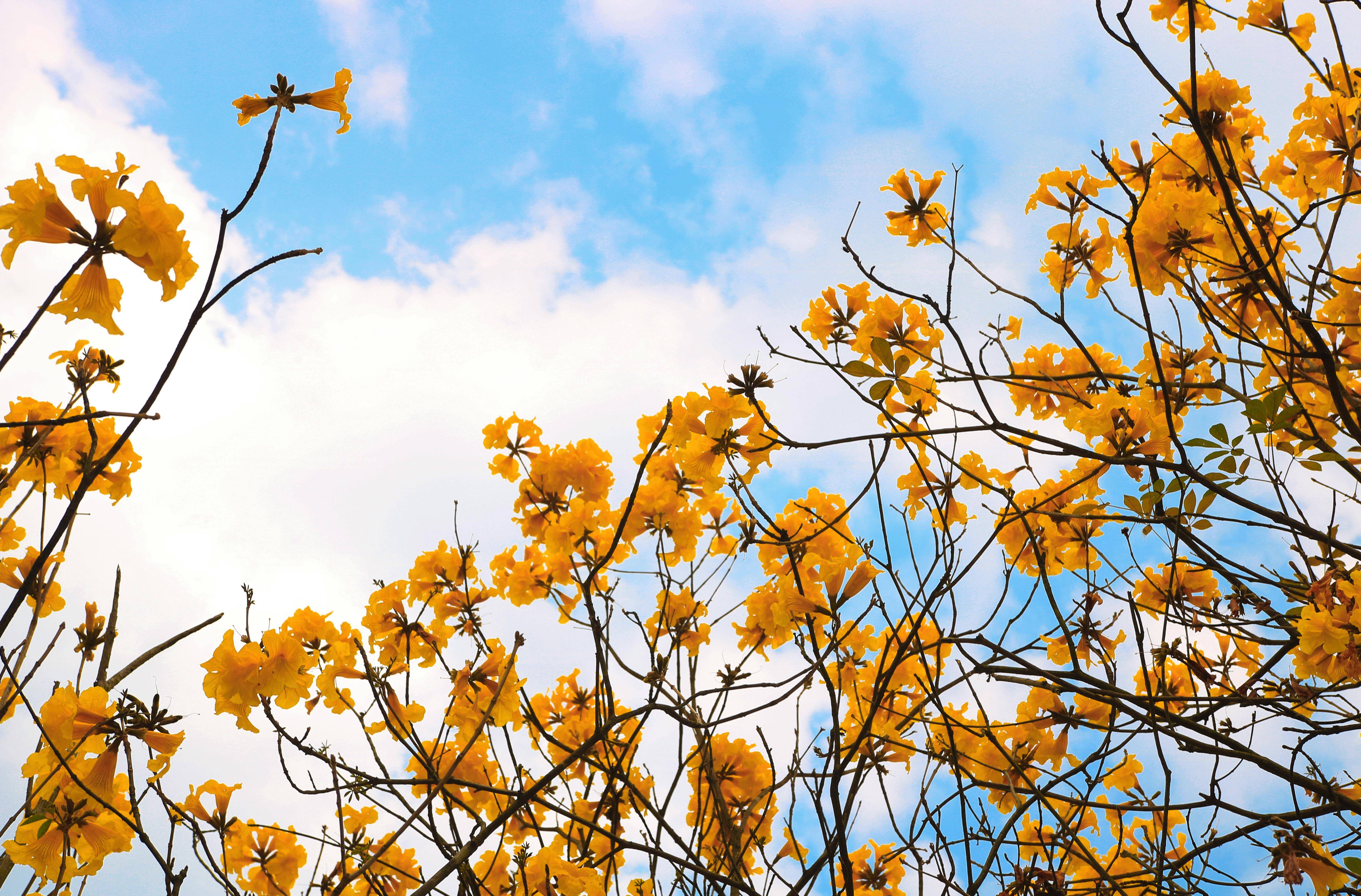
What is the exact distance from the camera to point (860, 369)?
210cm

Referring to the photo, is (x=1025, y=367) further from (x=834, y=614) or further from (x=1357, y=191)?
(x=834, y=614)

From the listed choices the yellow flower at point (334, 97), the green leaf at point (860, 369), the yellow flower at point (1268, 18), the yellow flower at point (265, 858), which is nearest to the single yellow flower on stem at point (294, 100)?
the yellow flower at point (334, 97)

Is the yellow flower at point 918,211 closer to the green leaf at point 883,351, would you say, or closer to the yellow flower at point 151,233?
the green leaf at point 883,351

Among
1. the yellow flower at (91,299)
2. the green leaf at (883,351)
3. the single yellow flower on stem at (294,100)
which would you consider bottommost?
the yellow flower at (91,299)

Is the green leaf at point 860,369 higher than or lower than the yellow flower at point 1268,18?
lower

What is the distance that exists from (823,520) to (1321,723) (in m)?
1.28

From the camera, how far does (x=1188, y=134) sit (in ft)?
9.11

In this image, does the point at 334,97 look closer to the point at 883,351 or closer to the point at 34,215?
the point at 34,215

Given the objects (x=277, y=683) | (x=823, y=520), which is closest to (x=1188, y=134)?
(x=823, y=520)

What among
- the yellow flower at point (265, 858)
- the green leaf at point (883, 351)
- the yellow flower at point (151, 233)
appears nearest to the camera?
the yellow flower at point (151, 233)

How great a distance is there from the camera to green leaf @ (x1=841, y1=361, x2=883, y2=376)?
82.7 inches

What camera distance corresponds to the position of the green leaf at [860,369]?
2.10 m

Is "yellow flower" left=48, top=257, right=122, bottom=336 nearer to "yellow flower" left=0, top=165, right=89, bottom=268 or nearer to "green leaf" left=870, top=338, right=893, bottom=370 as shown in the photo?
"yellow flower" left=0, top=165, right=89, bottom=268

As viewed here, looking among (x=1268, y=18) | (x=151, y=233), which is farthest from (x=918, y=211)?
(x=151, y=233)
